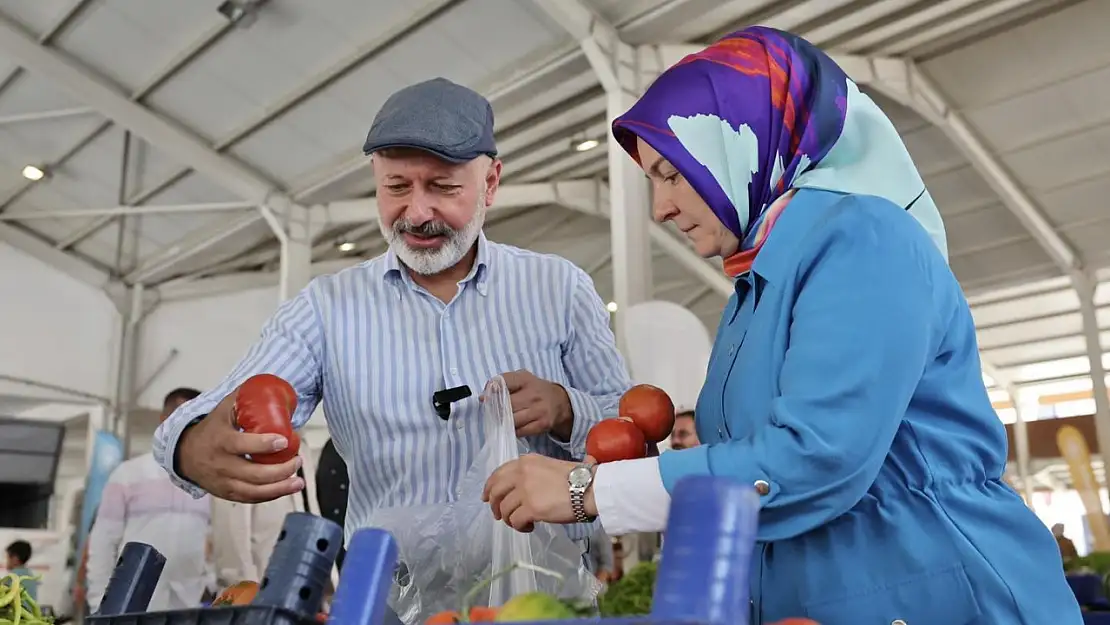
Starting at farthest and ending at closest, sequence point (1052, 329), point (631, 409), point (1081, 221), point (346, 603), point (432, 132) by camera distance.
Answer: point (1052, 329) → point (1081, 221) → point (432, 132) → point (631, 409) → point (346, 603)

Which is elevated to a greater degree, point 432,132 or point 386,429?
point 432,132

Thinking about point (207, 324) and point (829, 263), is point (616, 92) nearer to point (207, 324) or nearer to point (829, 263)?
point (829, 263)

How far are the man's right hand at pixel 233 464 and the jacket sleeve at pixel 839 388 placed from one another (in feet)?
1.45

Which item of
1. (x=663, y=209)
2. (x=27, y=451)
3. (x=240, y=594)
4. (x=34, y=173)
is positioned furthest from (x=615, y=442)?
(x=34, y=173)

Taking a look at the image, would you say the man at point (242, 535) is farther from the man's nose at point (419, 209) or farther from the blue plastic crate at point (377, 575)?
the blue plastic crate at point (377, 575)

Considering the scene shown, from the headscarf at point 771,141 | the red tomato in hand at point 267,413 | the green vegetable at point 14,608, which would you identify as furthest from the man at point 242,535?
the headscarf at point 771,141

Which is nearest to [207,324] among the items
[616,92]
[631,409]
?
[616,92]

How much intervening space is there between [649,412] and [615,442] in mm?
140

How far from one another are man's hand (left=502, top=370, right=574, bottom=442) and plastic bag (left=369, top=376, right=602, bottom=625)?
3 centimetres

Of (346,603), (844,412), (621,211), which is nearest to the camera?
(346,603)

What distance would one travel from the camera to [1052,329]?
48.4 ft

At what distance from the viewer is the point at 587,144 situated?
9102mm

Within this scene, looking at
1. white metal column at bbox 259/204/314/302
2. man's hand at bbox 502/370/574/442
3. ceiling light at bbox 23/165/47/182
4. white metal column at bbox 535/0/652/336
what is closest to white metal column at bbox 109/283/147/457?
ceiling light at bbox 23/165/47/182

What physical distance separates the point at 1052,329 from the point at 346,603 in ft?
51.7
